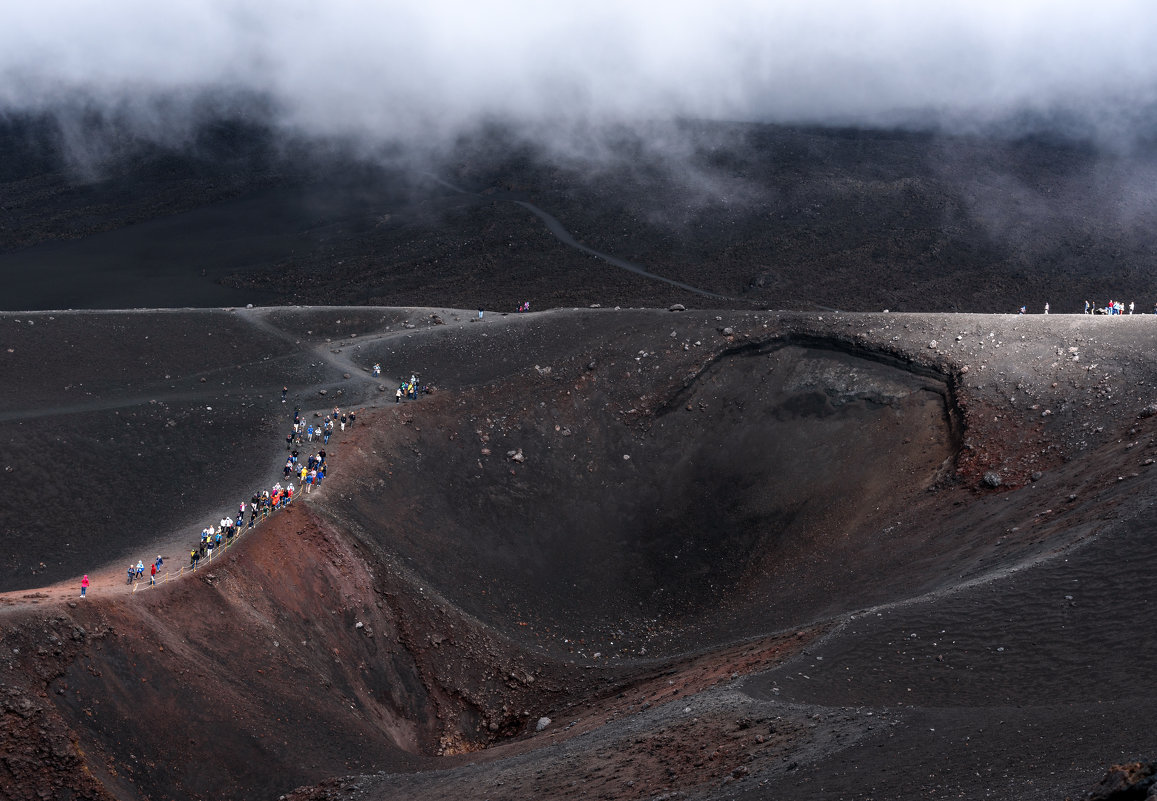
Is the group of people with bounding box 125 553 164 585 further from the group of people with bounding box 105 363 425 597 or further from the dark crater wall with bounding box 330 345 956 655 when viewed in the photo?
the dark crater wall with bounding box 330 345 956 655

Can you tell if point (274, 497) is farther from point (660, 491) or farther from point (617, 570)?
point (660, 491)

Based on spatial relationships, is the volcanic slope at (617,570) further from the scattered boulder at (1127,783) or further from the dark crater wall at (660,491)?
the scattered boulder at (1127,783)

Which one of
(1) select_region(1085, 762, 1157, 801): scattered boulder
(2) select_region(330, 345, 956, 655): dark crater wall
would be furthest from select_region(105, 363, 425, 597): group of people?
(1) select_region(1085, 762, 1157, 801): scattered boulder

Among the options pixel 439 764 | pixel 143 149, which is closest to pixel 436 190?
pixel 143 149

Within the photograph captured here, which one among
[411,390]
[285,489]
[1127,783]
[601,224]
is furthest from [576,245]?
[1127,783]

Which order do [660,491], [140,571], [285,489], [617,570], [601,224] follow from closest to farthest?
[140,571] < [285,489] < [617,570] < [660,491] < [601,224]

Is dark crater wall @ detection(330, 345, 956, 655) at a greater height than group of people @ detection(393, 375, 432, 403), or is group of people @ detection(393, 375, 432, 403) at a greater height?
group of people @ detection(393, 375, 432, 403)

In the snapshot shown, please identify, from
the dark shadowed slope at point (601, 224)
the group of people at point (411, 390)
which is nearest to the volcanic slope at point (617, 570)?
the group of people at point (411, 390)

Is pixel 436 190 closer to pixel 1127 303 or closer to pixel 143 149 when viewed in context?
pixel 143 149
